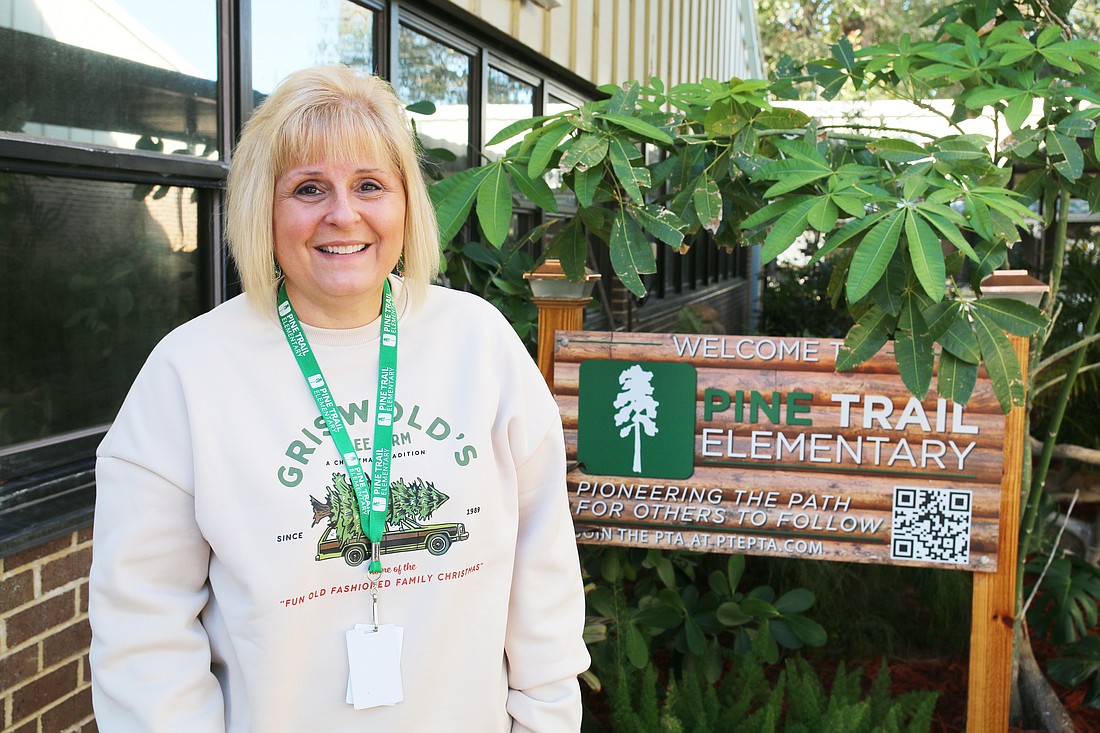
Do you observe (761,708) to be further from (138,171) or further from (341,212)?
(138,171)

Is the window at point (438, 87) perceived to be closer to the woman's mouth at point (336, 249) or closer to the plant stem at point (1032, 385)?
the plant stem at point (1032, 385)

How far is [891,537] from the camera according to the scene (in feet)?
10.2

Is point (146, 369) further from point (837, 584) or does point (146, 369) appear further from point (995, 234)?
point (837, 584)

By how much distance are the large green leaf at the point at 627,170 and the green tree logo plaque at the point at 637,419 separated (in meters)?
0.61

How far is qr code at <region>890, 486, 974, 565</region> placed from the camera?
10.0 feet

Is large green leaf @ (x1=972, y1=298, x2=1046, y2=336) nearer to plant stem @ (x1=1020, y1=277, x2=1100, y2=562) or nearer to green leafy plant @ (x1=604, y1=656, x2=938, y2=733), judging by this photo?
plant stem @ (x1=1020, y1=277, x2=1100, y2=562)

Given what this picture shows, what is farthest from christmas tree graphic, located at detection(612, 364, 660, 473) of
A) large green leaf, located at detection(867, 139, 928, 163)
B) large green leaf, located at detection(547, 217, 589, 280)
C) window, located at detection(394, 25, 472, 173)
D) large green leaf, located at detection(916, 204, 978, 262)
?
window, located at detection(394, 25, 472, 173)

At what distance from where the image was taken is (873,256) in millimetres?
2350

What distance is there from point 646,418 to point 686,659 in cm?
107

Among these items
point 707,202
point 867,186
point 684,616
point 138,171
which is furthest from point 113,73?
point 684,616

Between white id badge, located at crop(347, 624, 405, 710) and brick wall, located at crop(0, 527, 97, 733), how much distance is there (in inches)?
49.3

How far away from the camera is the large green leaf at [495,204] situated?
274 centimetres

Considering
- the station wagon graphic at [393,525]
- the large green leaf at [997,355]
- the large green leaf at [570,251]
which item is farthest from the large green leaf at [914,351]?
the station wagon graphic at [393,525]

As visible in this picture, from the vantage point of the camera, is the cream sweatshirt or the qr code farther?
the qr code
